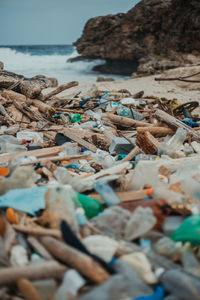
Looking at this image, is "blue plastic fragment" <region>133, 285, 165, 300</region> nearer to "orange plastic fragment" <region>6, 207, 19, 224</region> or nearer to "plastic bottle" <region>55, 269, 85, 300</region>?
"plastic bottle" <region>55, 269, 85, 300</region>

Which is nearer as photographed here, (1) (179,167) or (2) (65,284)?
(2) (65,284)

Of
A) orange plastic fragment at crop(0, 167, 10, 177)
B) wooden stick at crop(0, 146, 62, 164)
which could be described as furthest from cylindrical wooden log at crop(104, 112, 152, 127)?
orange plastic fragment at crop(0, 167, 10, 177)

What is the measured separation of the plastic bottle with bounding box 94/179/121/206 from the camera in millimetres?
1862

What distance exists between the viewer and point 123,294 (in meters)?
1.16

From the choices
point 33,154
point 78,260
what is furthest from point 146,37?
point 78,260

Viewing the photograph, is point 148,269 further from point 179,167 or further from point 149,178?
point 179,167

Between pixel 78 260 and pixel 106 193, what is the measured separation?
0.74 meters

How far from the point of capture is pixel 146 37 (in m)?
25.0

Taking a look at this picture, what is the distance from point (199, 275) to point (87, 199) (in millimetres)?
879

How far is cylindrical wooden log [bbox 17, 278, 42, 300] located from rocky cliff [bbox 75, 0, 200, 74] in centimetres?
1842

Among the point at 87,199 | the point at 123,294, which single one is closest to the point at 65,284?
the point at 123,294

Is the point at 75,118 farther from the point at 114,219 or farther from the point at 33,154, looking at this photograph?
the point at 114,219

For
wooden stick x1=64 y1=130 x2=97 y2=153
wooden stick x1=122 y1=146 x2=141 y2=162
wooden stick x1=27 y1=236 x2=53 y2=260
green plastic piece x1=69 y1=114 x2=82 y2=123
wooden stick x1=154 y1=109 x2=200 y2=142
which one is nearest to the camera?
wooden stick x1=27 y1=236 x2=53 y2=260

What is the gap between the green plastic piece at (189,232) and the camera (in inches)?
56.9
